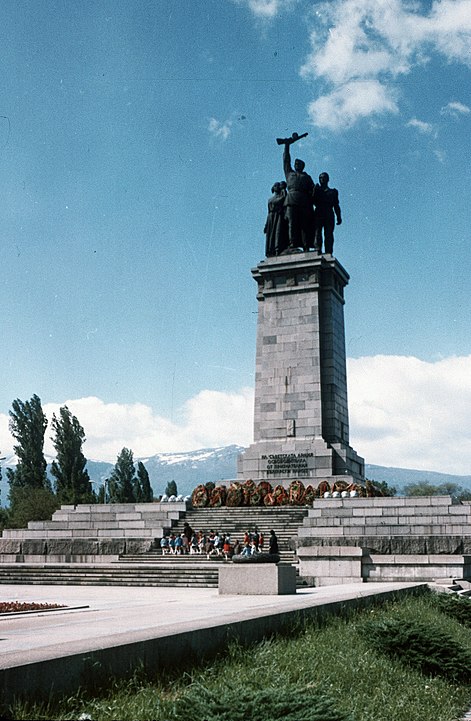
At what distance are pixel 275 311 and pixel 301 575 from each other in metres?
19.1

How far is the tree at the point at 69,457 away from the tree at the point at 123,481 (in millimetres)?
10188

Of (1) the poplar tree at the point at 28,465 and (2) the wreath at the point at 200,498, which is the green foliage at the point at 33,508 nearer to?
(1) the poplar tree at the point at 28,465

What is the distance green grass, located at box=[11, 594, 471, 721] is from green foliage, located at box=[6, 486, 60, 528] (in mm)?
40363

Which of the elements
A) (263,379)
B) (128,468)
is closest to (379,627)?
(263,379)

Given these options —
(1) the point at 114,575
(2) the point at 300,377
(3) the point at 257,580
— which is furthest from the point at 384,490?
(3) the point at 257,580

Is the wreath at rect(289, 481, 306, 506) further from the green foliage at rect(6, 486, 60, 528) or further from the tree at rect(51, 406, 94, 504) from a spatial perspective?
the tree at rect(51, 406, 94, 504)

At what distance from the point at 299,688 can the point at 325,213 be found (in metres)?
36.9

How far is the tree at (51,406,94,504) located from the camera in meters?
60.5

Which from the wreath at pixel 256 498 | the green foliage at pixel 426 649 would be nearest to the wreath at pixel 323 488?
the wreath at pixel 256 498

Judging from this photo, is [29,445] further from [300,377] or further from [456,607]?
[456,607]

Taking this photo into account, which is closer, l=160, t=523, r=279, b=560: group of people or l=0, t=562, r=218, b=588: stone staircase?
l=0, t=562, r=218, b=588: stone staircase

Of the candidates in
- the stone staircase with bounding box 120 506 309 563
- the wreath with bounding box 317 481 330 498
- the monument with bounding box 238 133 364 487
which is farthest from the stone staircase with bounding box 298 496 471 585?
the monument with bounding box 238 133 364 487

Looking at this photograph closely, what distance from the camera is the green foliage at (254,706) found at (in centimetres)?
564

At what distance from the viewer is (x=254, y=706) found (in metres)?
5.79
